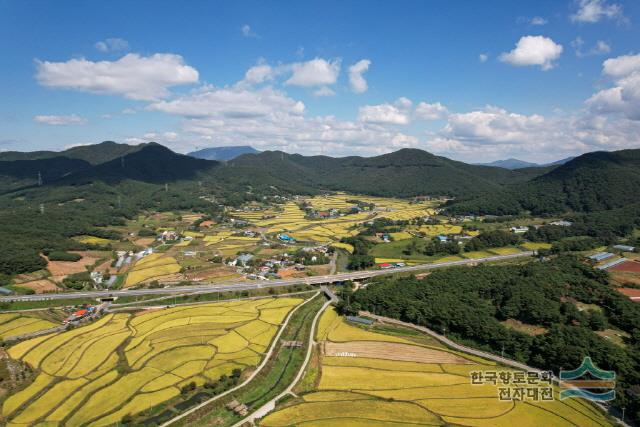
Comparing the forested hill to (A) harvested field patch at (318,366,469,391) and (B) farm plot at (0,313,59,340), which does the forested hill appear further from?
(B) farm plot at (0,313,59,340)

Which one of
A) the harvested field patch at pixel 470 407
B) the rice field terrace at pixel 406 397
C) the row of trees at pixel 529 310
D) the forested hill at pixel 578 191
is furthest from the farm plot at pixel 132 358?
the forested hill at pixel 578 191

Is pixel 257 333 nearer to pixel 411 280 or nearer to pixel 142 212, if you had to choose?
pixel 411 280

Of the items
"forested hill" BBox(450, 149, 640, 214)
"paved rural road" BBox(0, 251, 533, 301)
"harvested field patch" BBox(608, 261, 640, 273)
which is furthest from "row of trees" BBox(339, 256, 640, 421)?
"forested hill" BBox(450, 149, 640, 214)

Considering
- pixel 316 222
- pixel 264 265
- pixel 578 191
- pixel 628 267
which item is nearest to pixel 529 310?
pixel 628 267

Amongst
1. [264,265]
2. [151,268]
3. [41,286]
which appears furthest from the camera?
[264,265]

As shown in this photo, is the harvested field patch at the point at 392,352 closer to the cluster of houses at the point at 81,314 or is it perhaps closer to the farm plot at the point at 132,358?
the farm plot at the point at 132,358

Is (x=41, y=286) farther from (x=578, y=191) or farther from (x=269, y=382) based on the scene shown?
(x=578, y=191)

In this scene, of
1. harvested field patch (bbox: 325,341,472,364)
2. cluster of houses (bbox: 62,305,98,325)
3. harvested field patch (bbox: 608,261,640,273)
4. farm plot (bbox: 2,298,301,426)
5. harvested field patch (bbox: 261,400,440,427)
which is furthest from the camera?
harvested field patch (bbox: 608,261,640,273)
